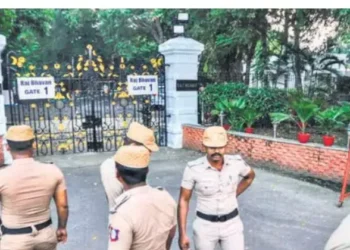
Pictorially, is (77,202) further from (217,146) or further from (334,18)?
(334,18)

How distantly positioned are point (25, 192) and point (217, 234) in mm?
1479

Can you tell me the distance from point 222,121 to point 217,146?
265 inches

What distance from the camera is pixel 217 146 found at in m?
3.08

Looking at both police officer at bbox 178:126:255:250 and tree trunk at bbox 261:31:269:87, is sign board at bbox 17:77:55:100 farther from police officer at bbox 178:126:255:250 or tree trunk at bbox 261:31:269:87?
tree trunk at bbox 261:31:269:87

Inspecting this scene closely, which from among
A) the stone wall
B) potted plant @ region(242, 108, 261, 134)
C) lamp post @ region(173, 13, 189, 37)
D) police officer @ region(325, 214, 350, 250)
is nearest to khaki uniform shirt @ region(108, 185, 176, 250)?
police officer @ region(325, 214, 350, 250)

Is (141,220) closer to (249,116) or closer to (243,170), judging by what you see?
(243,170)

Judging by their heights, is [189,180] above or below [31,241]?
above

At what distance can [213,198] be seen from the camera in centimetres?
316

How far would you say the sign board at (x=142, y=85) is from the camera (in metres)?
9.81

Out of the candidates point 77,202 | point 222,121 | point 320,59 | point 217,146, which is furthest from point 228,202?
point 320,59

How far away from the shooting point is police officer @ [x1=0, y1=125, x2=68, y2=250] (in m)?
2.85

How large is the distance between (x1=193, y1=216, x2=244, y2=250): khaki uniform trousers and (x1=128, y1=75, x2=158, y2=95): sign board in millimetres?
6955

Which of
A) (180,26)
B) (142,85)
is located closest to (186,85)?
(142,85)

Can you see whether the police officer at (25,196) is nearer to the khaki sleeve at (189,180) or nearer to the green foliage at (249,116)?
the khaki sleeve at (189,180)
